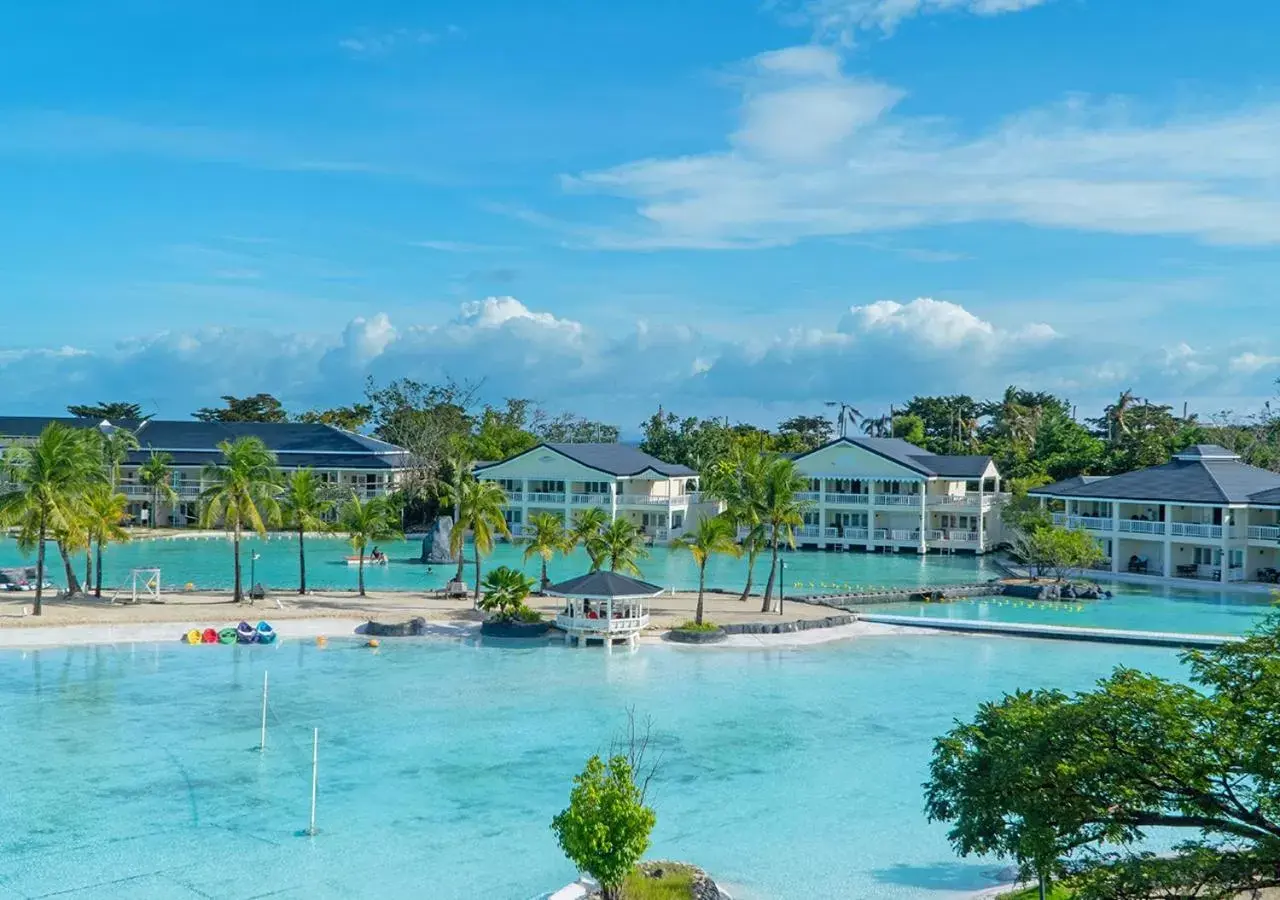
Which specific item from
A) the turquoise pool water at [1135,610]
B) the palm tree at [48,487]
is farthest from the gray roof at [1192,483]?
the palm tree at [48,487]

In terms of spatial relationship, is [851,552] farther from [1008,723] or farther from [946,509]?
[1008,723]

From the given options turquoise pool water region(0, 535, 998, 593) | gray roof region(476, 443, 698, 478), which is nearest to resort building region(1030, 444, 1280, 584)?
turquoise pool water region(0, 535, 998, 593)

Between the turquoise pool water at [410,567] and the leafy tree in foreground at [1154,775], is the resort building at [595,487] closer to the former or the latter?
the turquoise pool water at [410,567]

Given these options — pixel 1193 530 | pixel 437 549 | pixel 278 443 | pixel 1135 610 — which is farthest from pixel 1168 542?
pixel 278 443

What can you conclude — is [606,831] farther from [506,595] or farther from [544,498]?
[544,498]

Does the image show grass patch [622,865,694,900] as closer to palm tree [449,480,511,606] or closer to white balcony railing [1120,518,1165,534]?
palm tree [449,480,511,606]
